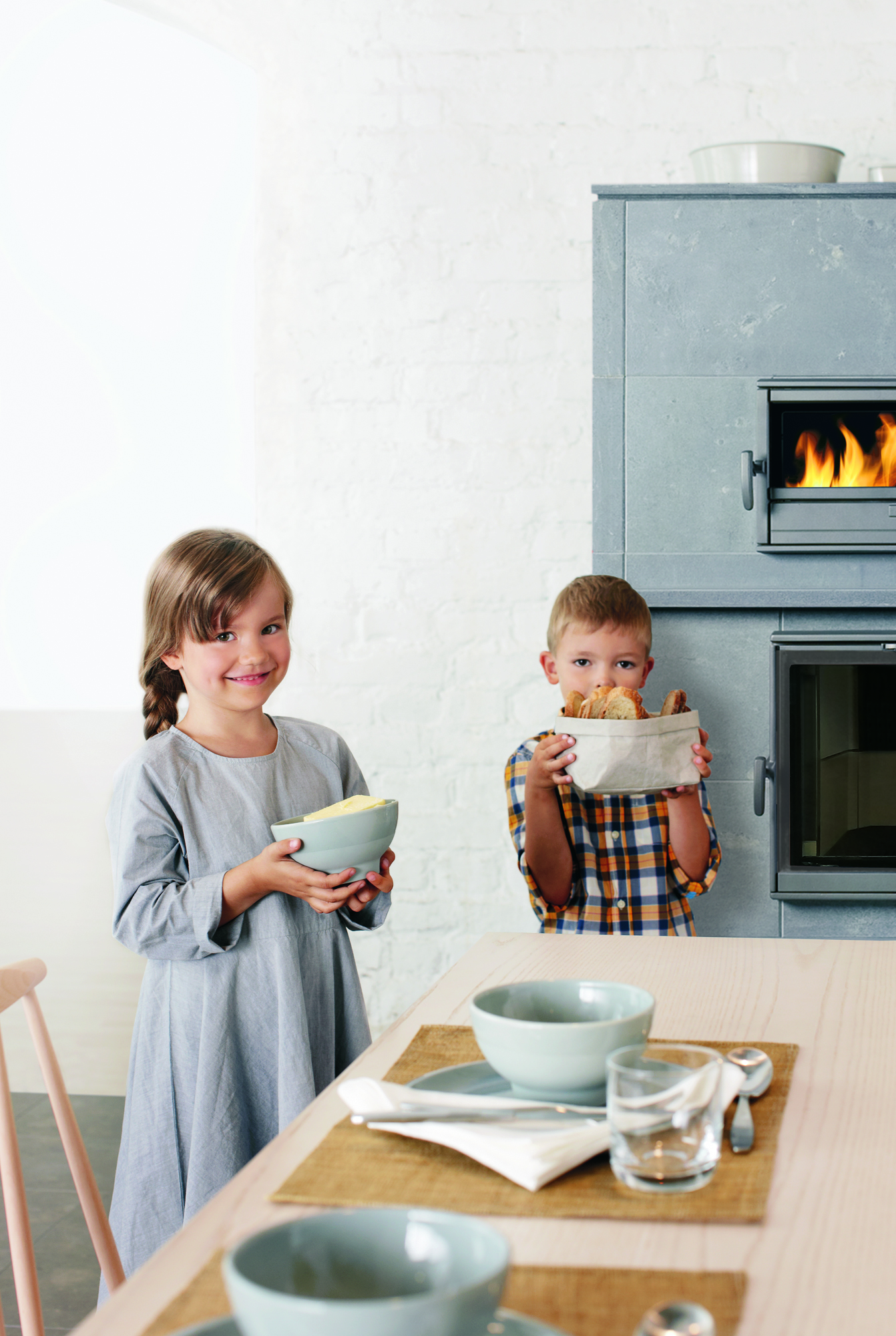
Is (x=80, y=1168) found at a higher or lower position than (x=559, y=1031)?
lower

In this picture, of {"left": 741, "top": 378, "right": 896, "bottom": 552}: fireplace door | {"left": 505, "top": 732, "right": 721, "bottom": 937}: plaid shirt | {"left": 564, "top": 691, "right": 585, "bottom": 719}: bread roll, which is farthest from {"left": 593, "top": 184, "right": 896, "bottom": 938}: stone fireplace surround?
{"left": 564, "top": 691, "right": 585, "bottom": 719}: bread roll

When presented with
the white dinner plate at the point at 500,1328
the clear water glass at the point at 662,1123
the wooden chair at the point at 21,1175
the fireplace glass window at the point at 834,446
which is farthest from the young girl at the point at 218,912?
the fireplace glass window at the point at 834,446

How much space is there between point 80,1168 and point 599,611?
1.11 meters

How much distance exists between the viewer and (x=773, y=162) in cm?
234

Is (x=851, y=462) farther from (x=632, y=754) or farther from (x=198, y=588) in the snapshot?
(x=198, y=588)

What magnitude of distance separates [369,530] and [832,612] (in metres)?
1.07

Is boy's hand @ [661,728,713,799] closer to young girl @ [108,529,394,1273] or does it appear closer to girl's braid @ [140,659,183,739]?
young girl @ [108,529,394,1273]

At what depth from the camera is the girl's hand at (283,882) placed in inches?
47.7

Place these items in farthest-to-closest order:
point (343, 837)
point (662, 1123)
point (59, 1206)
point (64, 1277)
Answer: point (59, 1206) < point (64, 1277) < point (343, 837) < point (662, 1123)

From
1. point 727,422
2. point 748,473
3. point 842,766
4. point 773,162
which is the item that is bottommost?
point 842,766

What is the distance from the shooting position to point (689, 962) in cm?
117

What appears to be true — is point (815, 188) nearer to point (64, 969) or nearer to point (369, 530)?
point (369, 530)

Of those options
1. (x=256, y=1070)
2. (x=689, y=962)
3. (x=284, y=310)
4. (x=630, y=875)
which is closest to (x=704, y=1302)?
(x=689, y=962)

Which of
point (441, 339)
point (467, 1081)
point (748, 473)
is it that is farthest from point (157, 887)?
point (441, 339)
